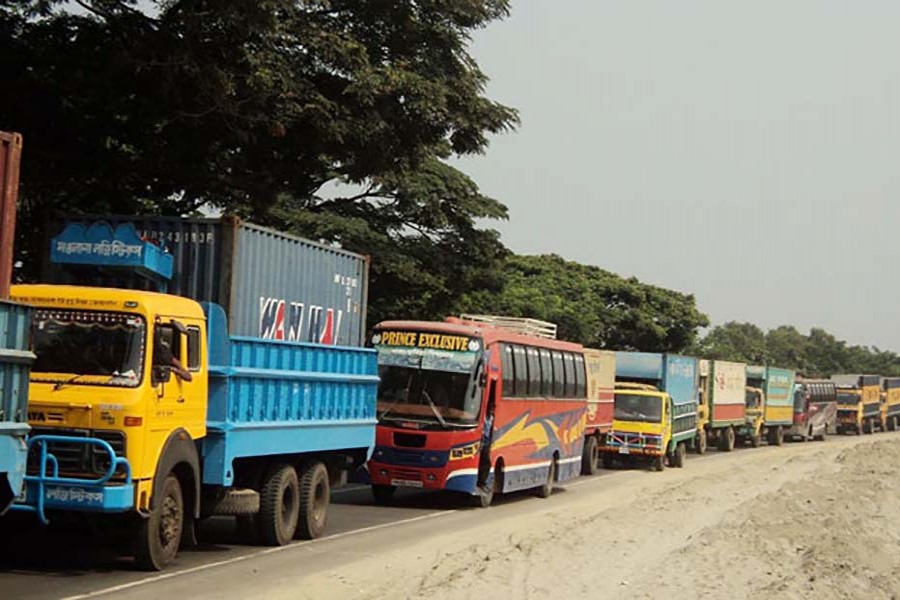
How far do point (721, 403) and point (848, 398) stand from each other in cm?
2656

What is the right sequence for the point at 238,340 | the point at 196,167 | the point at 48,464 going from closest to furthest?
1. the point at 48,464
2. the point at 238,340
3. the point at 196,167

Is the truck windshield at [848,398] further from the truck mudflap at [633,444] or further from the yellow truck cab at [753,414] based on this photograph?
the truck mudflap at [633,444]

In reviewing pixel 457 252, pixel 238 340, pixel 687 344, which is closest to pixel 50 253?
pixel 238 340

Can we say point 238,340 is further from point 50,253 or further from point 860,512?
point 860,512

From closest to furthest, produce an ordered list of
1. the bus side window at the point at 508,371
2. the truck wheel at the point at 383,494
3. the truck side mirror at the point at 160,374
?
the truck side mirror at the point at 160,374 → the truck wheel at the point at 383,494 → the bus side window at the point at 508,371

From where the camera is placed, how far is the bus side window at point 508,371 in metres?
22.4

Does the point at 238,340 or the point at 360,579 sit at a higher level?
the point at 238,340

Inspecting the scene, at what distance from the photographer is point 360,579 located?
1261cm

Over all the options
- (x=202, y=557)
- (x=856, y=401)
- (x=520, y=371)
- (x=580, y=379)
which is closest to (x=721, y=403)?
(x=580, y=379)

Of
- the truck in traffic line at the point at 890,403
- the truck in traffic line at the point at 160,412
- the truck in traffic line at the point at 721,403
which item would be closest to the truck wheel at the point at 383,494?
the truck in traffic line at the point at 160,412

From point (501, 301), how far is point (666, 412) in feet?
53.7

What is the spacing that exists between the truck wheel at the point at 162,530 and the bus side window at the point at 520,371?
431 inches

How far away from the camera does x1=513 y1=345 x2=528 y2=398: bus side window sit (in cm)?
2319

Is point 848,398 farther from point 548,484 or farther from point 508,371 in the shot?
point 508,371
